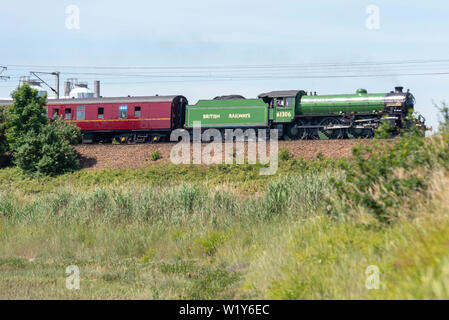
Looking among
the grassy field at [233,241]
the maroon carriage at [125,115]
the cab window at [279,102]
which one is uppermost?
the cab window at [279,102]

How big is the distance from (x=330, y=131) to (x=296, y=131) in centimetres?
230

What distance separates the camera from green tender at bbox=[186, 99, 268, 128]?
114ft

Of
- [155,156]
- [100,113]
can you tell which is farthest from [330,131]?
[100,113]

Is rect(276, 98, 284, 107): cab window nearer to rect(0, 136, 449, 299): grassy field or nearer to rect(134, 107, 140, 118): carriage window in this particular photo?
rect(134, 107, 140, 118): carriage window

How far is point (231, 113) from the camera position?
3531cm

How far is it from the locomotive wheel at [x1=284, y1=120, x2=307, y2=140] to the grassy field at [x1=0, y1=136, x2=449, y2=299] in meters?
16.9

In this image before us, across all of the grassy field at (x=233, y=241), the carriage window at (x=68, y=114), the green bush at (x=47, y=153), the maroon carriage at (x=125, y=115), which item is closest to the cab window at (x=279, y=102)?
the maroon carriage at (x=125, y=115)

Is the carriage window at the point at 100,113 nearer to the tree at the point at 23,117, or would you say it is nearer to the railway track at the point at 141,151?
the railway track at the point at 141,151

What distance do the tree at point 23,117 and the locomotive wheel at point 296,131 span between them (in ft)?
55.0

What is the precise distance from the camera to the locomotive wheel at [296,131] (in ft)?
113

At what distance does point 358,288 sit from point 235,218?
9.21 metres

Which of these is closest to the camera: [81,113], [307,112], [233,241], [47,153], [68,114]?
[233,241]

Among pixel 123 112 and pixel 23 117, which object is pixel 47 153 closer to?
pixel 23 117
